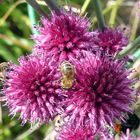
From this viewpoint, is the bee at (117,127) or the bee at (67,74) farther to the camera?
the bee at (117,127)

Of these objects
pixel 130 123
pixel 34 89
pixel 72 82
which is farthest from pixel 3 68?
pixel 130 123

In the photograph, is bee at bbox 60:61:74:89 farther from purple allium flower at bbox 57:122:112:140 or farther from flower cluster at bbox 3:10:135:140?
purple allium flower at bbox 57:122:112:140

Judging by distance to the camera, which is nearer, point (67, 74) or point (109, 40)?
point (67, 74)

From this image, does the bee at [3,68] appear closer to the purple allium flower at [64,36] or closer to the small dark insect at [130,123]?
the purple allium flower at [64,36]

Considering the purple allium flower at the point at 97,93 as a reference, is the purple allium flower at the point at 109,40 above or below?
above

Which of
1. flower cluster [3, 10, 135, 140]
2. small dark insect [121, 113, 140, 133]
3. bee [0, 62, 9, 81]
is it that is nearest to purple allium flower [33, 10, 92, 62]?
flower cluster [3, 10, 135, 140]


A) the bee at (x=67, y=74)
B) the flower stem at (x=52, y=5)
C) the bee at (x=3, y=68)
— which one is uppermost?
the flower stem at (x=52, y=5)

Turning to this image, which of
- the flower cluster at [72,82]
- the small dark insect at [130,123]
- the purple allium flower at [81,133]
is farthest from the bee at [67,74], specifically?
the small dark insect at [130,123]

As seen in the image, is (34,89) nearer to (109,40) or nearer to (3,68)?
(3,68)
